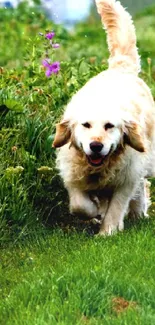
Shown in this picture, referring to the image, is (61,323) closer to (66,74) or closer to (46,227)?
(46,227)

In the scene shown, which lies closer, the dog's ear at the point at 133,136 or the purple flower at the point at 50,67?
the dog's ear at the point at 133,136

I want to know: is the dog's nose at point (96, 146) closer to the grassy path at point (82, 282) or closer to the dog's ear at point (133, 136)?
the dog's ear at point (133, 136)

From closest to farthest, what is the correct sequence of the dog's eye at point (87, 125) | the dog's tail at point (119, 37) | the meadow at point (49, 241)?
the meadow at point (49, 241) → the dog's eye at point (87, 125) → the dog's tail at point (119, 37)

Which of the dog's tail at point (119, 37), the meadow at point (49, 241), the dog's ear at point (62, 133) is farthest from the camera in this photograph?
the dog's tail at point (119, 37)

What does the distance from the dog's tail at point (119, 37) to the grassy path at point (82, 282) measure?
174cm

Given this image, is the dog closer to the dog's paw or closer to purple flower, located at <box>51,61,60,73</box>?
the dog's paw

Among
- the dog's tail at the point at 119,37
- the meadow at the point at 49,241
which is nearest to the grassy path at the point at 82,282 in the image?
the meadow at the point at 49,241

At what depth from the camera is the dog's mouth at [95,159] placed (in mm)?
6396

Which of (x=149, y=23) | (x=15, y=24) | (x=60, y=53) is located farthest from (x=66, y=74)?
(x=149, y=23)

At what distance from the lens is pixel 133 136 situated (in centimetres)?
664

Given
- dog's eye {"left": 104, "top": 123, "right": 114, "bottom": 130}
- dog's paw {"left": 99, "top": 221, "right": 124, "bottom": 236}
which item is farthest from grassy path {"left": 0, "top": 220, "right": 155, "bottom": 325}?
dog's eye {"left": 104, "top": 123, "right": 114, "bottom": 130}

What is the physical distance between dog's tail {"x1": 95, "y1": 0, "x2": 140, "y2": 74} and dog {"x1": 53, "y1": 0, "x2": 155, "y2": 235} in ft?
0.72

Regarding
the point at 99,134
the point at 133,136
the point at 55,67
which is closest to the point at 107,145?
the point at 99,134

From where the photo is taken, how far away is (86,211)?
→ 6.93 metres
